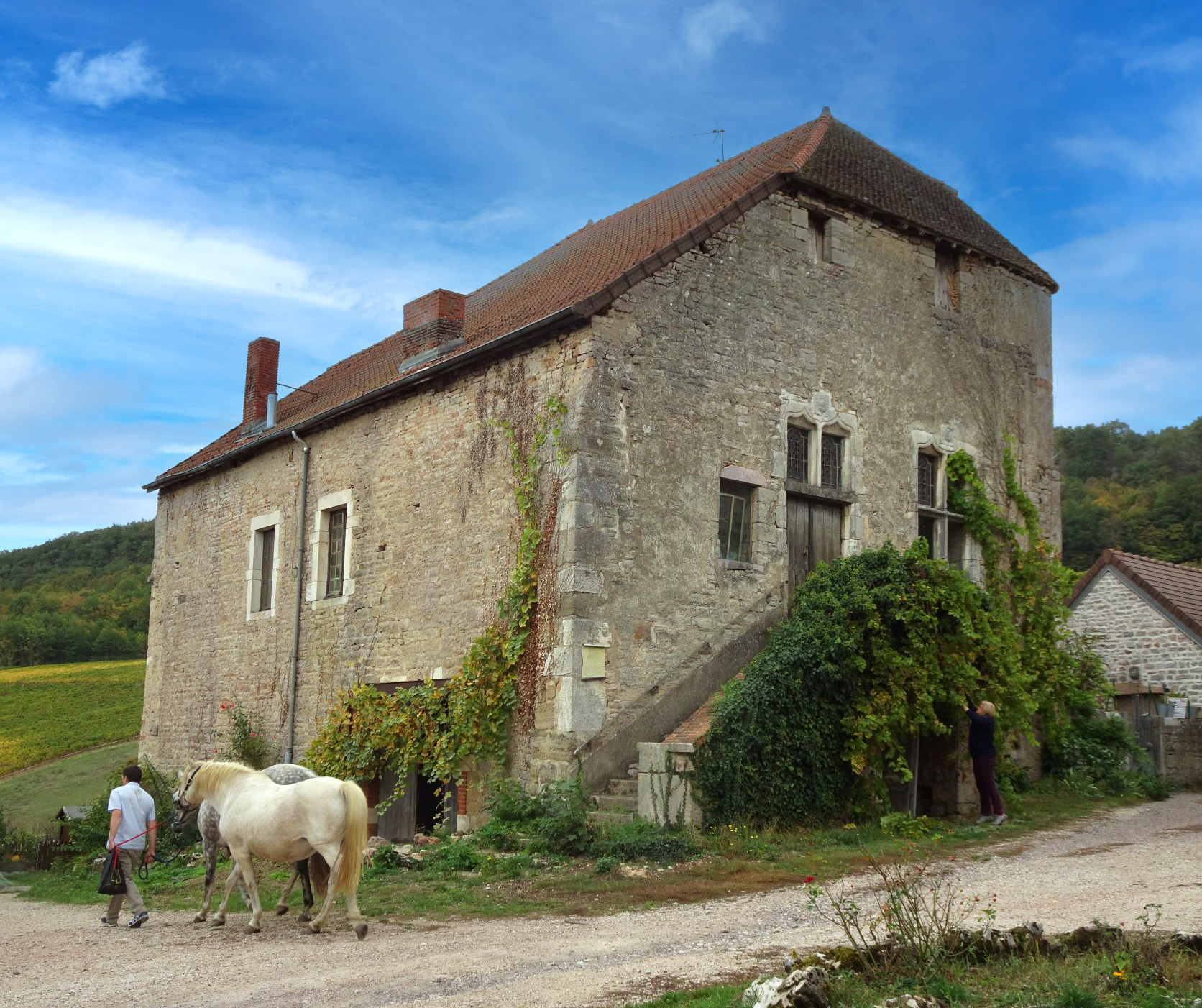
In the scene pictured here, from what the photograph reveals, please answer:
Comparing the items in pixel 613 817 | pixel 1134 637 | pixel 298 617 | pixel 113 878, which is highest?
pixel 1134 637

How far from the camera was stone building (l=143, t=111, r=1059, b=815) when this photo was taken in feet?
39.1

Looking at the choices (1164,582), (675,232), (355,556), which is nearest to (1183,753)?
(1164,582)

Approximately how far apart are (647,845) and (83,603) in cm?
4811

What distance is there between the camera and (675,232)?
1359 centimetres

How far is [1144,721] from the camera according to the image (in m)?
15.6

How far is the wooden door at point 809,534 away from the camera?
1362 centimetres

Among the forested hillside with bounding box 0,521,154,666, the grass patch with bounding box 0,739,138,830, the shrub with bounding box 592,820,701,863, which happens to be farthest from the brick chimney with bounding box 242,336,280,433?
the forested hillside with bounding box 0,521,154,666

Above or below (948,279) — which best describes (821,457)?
below

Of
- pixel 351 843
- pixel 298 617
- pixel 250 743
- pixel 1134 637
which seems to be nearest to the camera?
pixel 351 843

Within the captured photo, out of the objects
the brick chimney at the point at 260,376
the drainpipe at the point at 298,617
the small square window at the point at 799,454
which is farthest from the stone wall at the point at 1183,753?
the brick chimney at the point at 260,376

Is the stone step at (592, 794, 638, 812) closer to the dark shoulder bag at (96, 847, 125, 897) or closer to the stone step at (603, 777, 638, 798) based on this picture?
the stone step at (603, 777, 638, 798)

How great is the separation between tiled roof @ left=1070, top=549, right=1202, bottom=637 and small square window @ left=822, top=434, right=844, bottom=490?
6.66 m

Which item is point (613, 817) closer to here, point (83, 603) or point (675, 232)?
point (675, 232)

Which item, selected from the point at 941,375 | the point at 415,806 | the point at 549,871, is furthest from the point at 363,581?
the point at 941,375
